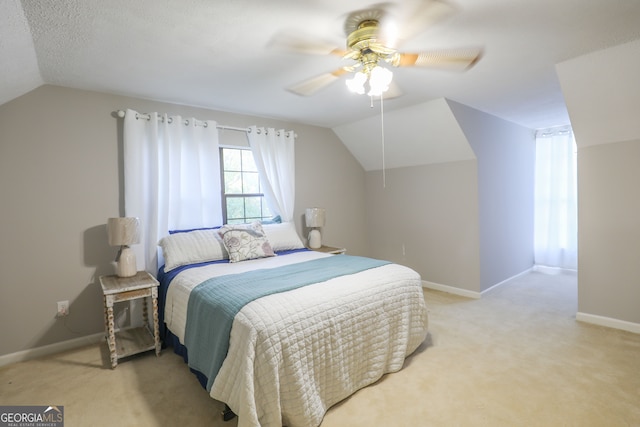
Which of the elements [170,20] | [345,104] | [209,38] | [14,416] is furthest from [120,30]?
[14,416]

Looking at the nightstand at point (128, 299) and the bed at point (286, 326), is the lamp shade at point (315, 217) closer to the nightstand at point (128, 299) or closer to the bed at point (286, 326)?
the bed at point (286, 326)

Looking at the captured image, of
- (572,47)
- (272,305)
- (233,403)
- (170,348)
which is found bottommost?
(170,348)

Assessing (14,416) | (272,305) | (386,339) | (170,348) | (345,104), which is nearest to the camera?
(272,305)

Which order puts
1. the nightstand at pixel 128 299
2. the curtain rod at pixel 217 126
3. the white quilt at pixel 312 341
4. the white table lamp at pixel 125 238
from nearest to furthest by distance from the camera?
the white quilt at pixel 312 341, the nightstand at pixel 128 299, the white table lamp at pixel 125 238, the curtain rod at pixel 217 126

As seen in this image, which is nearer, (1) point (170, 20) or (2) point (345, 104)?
(1) point (170, 20)

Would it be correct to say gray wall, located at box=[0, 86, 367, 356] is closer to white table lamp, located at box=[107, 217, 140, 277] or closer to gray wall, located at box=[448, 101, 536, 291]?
white table lamp, located at box=[107, 217, 140, 277]

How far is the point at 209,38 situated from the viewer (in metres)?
1.88

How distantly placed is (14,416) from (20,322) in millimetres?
930

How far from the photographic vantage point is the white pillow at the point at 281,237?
3.30m

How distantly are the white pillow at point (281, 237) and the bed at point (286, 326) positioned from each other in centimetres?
54

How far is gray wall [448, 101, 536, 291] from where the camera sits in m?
3.63

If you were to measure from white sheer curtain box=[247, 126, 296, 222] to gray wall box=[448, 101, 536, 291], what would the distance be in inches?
75.1

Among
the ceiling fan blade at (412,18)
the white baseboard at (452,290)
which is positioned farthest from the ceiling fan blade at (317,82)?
the white baseboard at (452,290)

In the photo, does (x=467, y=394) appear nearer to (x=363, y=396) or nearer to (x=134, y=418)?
(x=363, y=396)
